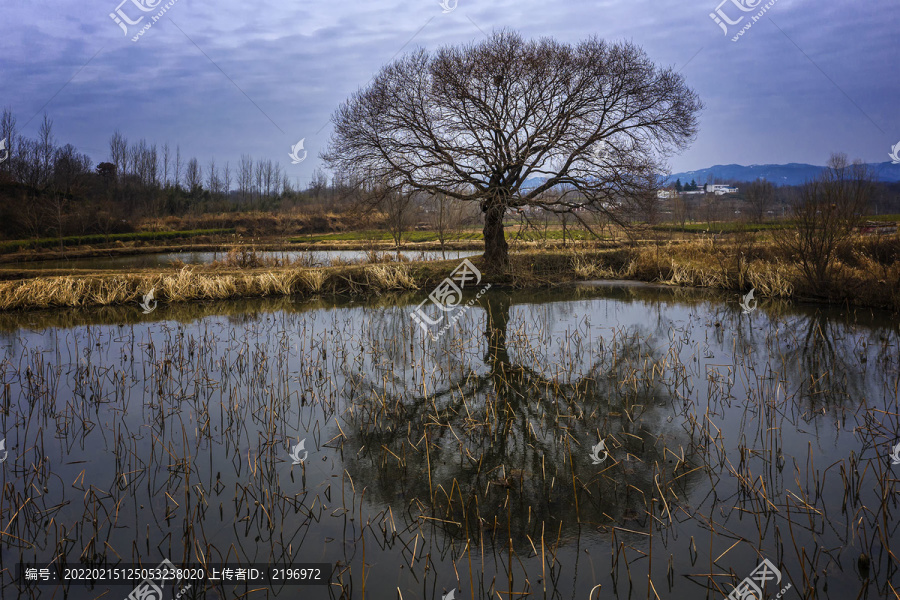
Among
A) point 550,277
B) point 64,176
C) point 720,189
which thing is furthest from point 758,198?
Answer: point 64,176

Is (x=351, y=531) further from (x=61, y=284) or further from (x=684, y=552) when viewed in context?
(x=61, y=284)

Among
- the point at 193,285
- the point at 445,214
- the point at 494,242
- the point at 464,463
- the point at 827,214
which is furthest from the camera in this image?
the point at 445,214

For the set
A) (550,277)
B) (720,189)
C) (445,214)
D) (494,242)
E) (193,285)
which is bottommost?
(193,285)

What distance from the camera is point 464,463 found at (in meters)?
5.27

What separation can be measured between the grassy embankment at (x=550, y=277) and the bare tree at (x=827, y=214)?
1.41 ft

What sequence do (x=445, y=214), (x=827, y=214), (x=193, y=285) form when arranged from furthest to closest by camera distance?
(x=445, y=214) → (x=193, y=285) → (x=827, y=214)

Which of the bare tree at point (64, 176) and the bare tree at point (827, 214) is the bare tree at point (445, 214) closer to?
the bare tree at point (827, 214)

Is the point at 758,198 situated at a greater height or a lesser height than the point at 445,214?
greater

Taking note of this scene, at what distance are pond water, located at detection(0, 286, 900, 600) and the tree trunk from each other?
880cm

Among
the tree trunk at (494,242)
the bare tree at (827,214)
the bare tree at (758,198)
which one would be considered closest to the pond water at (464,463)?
the bare tree at (827,214)

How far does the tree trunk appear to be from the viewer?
18.2 meters

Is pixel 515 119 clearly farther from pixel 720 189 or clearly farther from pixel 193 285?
pixel 720 189

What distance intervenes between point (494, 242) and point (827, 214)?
920 centimetres

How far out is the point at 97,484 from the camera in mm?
4859
